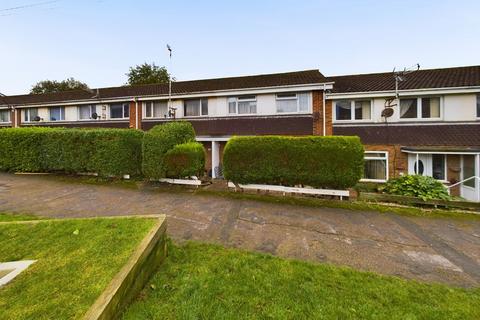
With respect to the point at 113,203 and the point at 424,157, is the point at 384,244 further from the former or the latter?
the point at 424,157

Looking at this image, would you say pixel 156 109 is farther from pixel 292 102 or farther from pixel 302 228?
pixel 302 228

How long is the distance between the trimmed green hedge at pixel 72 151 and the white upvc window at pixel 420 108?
13.5 metres

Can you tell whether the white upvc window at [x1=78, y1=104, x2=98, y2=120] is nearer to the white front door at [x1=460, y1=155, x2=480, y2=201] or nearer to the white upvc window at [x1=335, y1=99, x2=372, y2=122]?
the white upvc window at [x1=335, y1=99, x2=372, y2=122]

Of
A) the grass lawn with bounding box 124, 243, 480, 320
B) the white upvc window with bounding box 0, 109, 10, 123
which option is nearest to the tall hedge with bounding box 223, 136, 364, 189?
the grass lawn with bounding box 124, 243, 480, 320

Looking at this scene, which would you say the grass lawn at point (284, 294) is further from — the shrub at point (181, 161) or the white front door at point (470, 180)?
the white front door at point (470, 180)

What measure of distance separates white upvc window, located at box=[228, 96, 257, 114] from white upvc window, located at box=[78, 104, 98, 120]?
11.4 metres

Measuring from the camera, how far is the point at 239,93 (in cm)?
1407

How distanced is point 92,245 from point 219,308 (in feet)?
7.51

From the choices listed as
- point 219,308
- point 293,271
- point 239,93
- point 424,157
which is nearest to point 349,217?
point 293,271

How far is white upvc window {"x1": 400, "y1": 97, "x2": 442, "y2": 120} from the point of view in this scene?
38.1 ft

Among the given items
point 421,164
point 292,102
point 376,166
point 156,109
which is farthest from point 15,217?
point 421,164

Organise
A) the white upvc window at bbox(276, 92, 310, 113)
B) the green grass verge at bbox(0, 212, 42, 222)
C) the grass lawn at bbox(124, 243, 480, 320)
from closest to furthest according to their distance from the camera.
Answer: the grass lawn at bbox(124, 243, 480, 320) → the green grass verge at bbox(0, 212, 42, 222) → the white upvc window at bbox(276, 92, 310, 113)

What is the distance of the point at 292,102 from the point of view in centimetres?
1348

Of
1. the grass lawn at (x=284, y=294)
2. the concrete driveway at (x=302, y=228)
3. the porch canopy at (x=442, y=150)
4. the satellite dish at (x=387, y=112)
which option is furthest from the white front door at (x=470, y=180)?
the grass lawn at (x=284, y=294)
